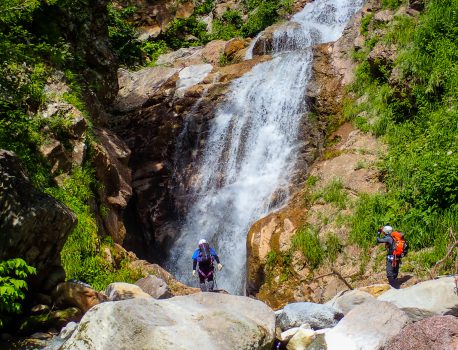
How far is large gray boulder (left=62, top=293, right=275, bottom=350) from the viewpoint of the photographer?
16.3ft

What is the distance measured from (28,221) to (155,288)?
11.8 ft

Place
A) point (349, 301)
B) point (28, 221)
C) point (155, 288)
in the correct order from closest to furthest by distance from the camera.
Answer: point (28, 221) < point (349, 301) < point (155, 288)

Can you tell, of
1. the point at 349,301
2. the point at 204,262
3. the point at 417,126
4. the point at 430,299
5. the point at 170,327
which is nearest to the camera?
the point at 170,327

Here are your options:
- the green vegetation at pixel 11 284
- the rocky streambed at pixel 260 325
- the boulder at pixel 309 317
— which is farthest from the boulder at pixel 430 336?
the green vegetation at pixel 11 284

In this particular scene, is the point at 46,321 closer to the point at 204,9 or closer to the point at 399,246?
the point at 399,246

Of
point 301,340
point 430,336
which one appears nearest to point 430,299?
point 301,340

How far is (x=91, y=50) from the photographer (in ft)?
54.1

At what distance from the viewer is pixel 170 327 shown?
523 centimetres

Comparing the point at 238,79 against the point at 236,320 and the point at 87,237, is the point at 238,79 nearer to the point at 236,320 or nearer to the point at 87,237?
the point at 87,237

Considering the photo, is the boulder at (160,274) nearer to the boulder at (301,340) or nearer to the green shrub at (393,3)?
the boulder at (301,340)

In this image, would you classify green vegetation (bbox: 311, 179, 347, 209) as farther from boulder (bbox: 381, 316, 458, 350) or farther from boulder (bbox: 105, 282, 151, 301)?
boulder (bbox: 381, 316, 458, 350)

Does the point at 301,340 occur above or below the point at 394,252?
above

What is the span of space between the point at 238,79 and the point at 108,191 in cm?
839

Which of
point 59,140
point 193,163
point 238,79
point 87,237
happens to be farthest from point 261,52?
point 87,237
